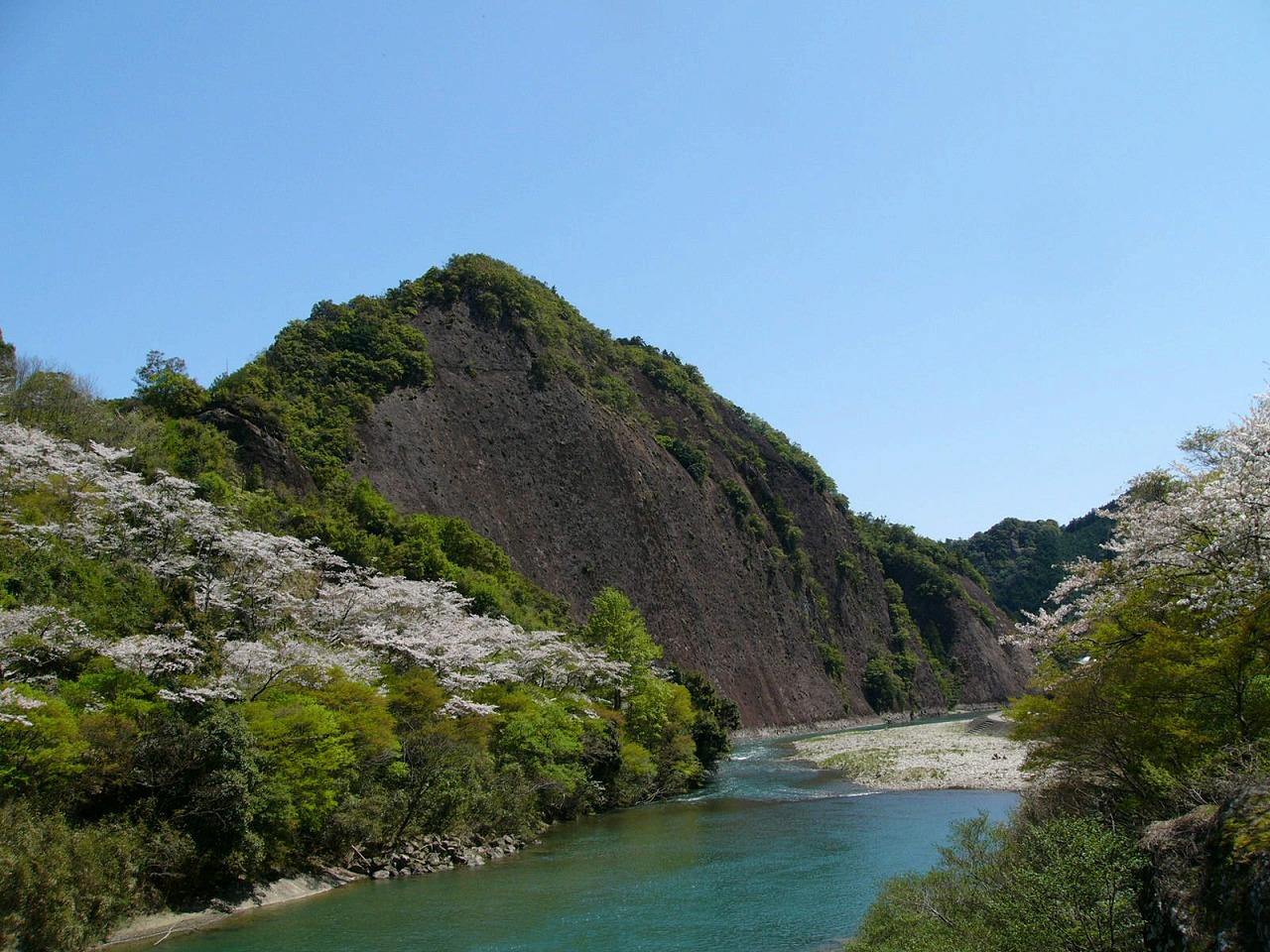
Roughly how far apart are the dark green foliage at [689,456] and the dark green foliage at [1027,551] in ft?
270

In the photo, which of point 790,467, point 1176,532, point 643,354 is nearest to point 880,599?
point 790,467

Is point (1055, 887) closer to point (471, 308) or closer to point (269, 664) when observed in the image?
point (269, 664)

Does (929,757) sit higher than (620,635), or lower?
lower

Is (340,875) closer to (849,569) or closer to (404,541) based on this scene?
(404,541)

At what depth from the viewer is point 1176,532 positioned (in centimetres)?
1243

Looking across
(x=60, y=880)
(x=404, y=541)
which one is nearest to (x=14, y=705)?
(x=60, y=880)

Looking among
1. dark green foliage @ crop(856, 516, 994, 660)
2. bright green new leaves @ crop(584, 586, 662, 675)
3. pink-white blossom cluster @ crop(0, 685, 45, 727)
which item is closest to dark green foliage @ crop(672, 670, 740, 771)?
bright green new leaves @ crop(584, 586, 662, 675)

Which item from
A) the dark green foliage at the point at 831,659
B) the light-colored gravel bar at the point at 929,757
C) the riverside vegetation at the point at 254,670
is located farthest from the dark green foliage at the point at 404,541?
the dark green foliage at the point at 831,659

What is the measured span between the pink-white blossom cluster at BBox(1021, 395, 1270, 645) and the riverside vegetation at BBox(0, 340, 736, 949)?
19881mm

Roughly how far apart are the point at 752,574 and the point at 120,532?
75.9 m

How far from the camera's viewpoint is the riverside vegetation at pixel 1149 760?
8.27 metres

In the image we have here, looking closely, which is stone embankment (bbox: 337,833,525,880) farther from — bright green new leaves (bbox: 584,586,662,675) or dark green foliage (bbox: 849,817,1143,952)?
bright green new leaves (bbox: 584,586,662,675)

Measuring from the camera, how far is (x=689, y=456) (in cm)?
10100

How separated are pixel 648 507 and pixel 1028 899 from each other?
7596 cm
